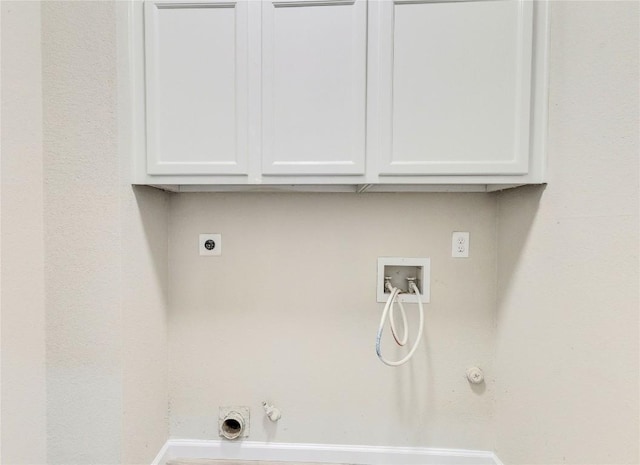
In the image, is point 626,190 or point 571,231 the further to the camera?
point 571,231

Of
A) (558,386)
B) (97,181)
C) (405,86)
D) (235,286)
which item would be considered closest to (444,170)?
(405,86)

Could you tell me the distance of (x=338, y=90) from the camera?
1.08 m

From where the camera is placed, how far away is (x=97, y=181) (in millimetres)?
1019

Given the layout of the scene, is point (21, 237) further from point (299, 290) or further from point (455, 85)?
point (455, 85)

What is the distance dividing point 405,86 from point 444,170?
0.31 meters

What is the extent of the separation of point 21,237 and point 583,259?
1.65 metres

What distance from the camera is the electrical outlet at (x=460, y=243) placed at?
138 cm

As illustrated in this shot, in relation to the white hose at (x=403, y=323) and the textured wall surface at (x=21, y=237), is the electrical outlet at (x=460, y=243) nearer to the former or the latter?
the white hose at (x=403, y=323)

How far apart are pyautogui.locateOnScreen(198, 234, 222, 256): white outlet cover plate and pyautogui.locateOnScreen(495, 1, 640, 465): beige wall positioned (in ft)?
3.96

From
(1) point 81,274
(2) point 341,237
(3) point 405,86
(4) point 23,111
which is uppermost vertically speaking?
(3) point 405,86

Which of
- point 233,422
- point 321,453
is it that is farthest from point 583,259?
point 233,422

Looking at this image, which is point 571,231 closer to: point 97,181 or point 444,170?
point 444,170

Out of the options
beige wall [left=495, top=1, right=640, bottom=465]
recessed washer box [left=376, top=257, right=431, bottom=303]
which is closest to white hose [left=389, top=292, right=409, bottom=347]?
recessed washer box [left=376, top=257, right=431, bottom=303]

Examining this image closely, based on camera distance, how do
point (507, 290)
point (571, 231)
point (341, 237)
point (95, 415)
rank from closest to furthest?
point (571, 231)
point (95, 415)
point (507, 290)
point (341, 237)
